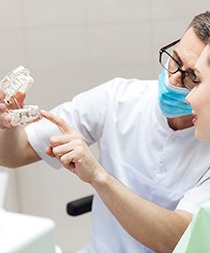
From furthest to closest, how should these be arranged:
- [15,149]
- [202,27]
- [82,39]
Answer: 1. [82,39]
2. [15,149]
3. [202,27]

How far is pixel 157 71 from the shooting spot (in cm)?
213

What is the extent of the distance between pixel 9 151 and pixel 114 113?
0.98 feet

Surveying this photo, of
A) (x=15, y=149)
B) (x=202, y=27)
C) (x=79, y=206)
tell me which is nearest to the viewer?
(x=202, y=27)

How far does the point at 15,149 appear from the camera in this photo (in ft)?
4.69

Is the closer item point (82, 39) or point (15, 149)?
point (15, 149)

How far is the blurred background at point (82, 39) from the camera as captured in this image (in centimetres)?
207

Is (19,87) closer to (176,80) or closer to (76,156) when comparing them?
(76,156)

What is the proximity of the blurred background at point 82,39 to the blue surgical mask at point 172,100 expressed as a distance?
0.81 meters

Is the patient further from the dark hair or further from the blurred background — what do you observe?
the blurred background

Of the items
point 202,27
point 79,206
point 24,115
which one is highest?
point 202,27

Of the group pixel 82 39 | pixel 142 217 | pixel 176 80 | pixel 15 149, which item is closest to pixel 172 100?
pixel 176 80

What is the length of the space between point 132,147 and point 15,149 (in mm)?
312

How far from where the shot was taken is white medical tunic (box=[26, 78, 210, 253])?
4.43 feet

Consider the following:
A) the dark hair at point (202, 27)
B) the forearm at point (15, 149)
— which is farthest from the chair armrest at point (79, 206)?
the dark hair at point (202, 27)
